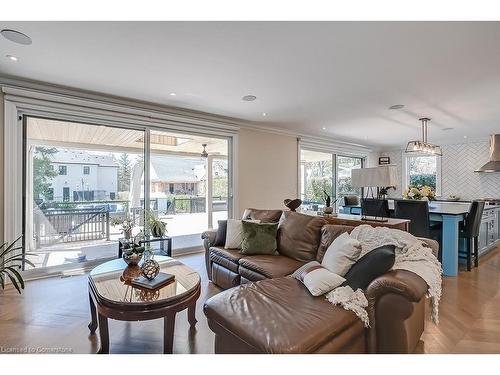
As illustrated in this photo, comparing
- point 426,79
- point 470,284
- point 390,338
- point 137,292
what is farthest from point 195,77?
point 470,284

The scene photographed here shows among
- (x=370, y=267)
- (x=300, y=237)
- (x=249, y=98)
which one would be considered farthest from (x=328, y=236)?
(x=249, y=98)

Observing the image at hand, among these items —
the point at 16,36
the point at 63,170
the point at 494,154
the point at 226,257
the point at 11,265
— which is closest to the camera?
the point at 16,36

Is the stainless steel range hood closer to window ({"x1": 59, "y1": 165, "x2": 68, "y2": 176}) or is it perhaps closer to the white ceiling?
the white ceiling

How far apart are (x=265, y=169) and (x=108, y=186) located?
2841mm

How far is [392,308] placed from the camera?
1.56m

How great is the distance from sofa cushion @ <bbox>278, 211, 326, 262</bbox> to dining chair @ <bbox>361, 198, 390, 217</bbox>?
69.8 inches

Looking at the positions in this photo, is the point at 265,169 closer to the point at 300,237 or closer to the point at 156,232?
the point at 156,232

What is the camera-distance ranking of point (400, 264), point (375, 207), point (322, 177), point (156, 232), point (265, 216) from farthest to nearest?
point (322, 177) → point (375, 207) → point (156, 232) → point (265, 216) → point (400, 264)

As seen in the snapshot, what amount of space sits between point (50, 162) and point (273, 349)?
367 cm

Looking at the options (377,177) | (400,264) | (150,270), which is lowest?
(150,270)

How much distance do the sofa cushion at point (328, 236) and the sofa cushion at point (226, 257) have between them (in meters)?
0.83

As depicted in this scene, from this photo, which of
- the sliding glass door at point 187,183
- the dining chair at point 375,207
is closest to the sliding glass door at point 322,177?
the dining chair at point 375,207

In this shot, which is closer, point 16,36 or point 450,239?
point 16,36
